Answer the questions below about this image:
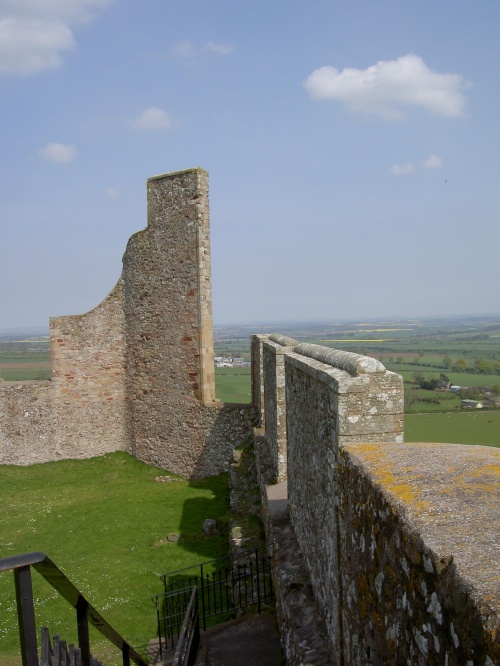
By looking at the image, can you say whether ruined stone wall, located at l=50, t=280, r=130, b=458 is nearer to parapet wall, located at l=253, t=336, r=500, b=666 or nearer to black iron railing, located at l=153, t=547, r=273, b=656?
black iron railing, located at l=153, t=547, r=273, b=656

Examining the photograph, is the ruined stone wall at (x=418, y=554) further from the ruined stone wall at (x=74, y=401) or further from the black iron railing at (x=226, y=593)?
the ruined stone wall at (x=74, y=401)

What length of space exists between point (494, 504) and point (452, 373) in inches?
1858

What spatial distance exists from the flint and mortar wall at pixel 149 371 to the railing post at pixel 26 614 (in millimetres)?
12836

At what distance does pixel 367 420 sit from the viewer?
4082 mm

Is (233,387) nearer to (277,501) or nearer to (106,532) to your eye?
(106,532)

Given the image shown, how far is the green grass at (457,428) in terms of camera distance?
18031 millimetres

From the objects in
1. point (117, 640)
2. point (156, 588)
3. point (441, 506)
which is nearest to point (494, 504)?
point (441, 506)

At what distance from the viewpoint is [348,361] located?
4.46 meters

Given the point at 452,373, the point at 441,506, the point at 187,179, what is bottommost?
the point at 452,373

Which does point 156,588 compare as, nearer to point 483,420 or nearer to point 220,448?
point 220,448

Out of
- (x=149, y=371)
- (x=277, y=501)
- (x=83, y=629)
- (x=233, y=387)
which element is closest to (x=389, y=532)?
(x=83, y=629)

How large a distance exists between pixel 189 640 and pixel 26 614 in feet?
15.5

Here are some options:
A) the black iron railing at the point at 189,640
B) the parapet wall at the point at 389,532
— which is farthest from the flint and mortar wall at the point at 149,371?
the parapet wall at the point at 389,532

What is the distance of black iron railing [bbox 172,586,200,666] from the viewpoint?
541 centimetres
